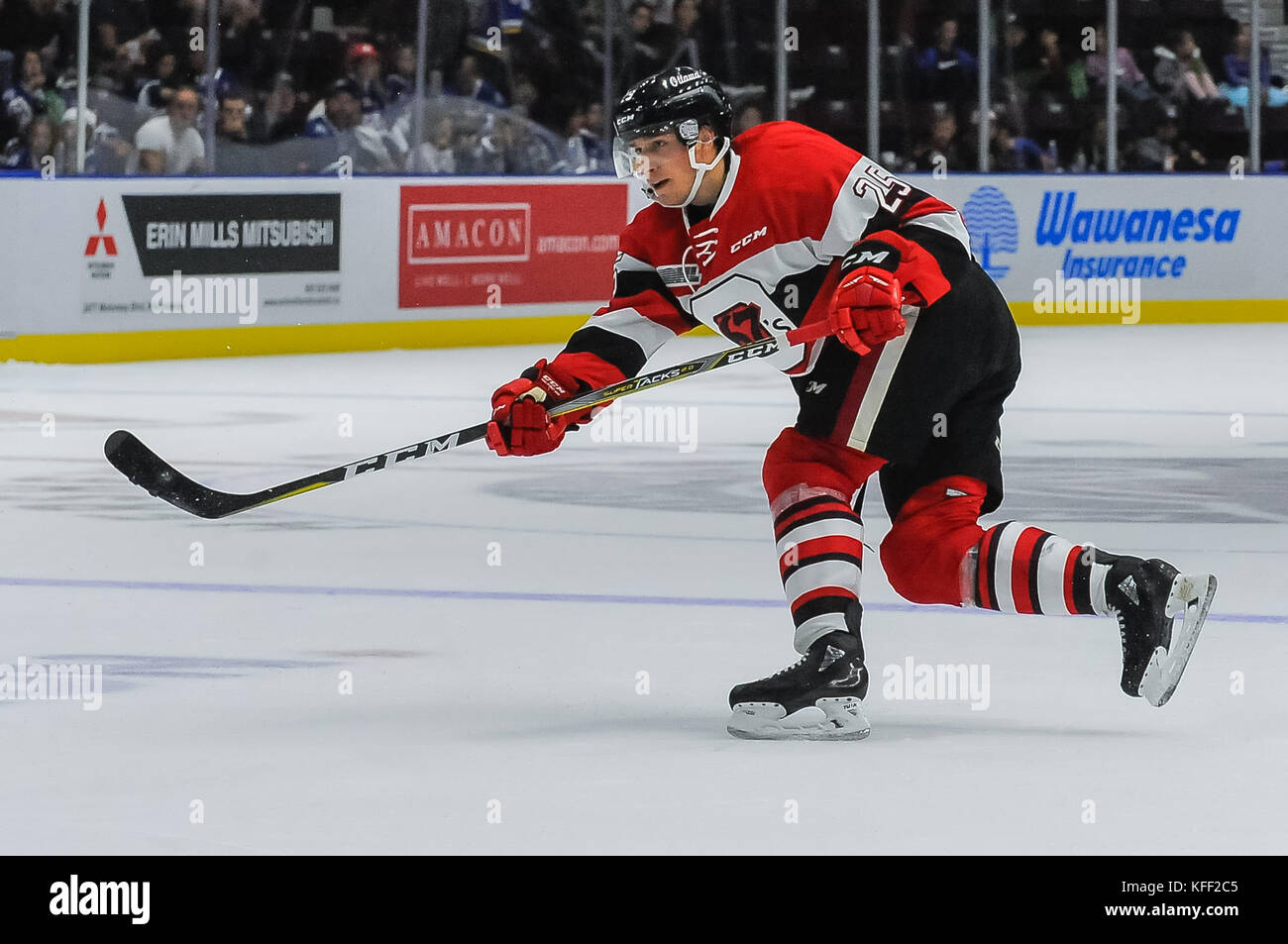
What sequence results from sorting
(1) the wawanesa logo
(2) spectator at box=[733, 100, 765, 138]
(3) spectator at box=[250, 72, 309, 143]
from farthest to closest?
1. (1) the wawanesa logo
2. (2) spectator at box=[733, 100, 765, 138]
3. (3) spectator at box=[250, 72, 309, 143]

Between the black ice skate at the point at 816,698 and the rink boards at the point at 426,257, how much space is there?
22.4 ft

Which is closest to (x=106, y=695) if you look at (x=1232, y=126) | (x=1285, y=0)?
(x=1232, y=126)

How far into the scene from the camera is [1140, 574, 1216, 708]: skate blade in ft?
11.5

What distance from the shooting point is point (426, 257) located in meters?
11.3

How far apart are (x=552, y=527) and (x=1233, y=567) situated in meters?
1.62

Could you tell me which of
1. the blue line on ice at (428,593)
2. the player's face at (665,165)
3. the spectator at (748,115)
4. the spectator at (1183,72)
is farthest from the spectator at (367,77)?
the player's face at (665,165)

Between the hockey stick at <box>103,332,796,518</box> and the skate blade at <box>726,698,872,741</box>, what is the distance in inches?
21.5

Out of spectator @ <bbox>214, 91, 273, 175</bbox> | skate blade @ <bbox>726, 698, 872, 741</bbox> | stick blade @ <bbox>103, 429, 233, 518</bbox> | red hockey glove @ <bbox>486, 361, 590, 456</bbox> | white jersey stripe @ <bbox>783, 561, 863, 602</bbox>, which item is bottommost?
skate blade @ <bbox>726, 698, 872, 741</bbox>

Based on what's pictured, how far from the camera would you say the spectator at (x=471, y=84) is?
461 inches

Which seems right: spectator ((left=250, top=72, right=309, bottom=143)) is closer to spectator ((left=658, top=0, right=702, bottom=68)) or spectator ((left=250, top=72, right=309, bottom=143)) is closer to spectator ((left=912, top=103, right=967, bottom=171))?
spectator ((left=658, top=0, right=702, bottom=68))

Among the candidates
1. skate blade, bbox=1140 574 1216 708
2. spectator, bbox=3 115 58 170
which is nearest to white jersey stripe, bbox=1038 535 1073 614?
skate blade, bbox=1140 574 1216 708

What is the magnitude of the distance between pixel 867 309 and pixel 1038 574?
476mm

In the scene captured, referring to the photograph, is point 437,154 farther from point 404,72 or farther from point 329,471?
point 329,471
